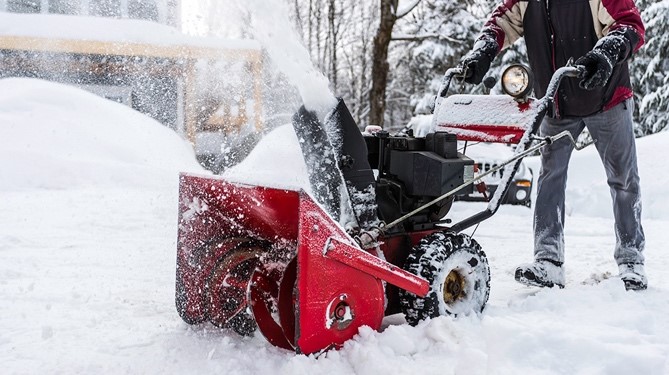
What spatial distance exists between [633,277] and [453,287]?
1.17 metres

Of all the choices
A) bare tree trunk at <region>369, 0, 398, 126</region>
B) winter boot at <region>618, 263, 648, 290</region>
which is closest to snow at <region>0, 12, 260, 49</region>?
bare tree trunk at <region>369, 0, 398, 126</region>

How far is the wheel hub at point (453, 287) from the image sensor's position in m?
2.80

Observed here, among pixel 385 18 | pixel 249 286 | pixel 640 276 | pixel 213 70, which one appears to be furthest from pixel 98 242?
pixel 213 70

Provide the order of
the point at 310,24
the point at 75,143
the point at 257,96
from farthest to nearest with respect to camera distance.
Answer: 1. the point at 310,24
2. the point at 257,96
3. the point at 75,143

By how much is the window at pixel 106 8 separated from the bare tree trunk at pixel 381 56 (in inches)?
357

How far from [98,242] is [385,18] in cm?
858

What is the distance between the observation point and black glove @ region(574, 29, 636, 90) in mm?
3041

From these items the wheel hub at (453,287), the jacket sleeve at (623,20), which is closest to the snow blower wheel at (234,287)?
the wheel hub at (453,287)

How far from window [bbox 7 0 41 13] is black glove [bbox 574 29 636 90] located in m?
17.7

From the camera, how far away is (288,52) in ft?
9.36

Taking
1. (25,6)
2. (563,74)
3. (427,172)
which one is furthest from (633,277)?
(25,6)

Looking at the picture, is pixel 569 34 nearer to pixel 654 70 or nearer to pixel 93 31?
pixel 93 31

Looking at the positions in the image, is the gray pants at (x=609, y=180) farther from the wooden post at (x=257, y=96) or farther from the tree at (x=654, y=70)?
the tree at (x=654, y=70)

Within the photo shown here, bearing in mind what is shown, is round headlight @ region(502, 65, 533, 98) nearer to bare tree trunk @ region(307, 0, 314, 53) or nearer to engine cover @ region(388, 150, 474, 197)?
engine cover @ region(388, 150, 474, 197)
